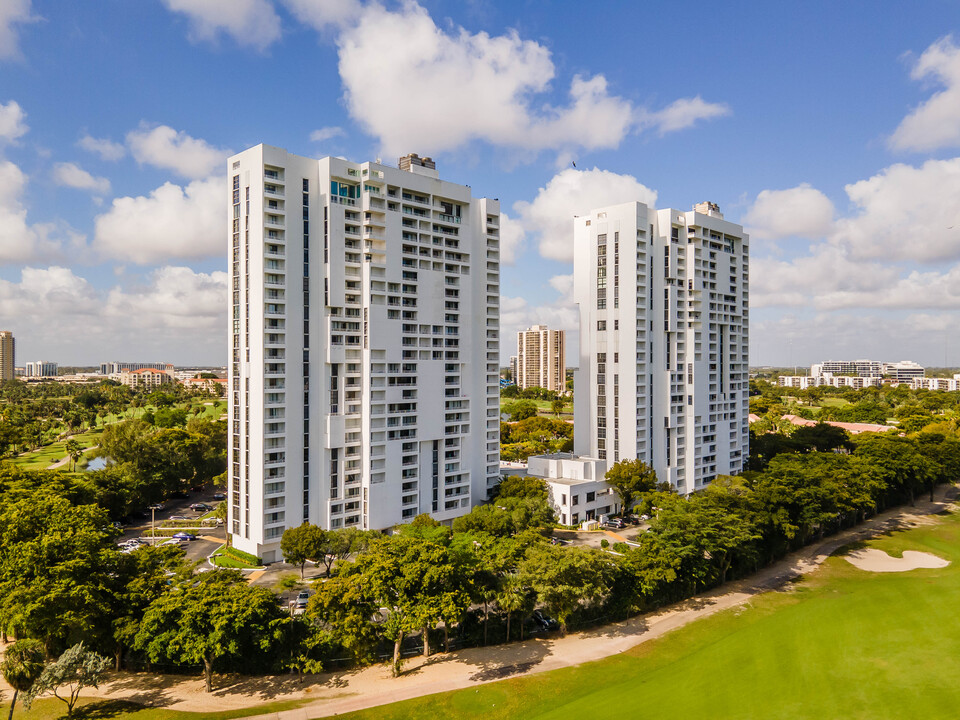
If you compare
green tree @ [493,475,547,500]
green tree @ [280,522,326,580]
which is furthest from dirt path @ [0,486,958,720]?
green tree @ [493,475,547,500]

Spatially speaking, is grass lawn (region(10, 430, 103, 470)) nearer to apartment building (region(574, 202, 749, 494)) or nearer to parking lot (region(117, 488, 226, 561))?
parking lot (region(117, 488, 226, 561))

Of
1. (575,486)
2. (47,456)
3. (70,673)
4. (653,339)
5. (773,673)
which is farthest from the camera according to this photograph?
(47,456)

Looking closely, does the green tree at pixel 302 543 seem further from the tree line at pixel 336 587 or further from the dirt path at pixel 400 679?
the dirt path at pixel 400 679

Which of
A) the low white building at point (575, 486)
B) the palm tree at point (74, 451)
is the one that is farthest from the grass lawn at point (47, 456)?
the low white building at point (575, 486)

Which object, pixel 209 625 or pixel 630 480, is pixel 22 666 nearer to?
pixel 209 625

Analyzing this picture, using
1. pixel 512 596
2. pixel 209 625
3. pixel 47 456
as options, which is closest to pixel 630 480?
pixel 512 596
